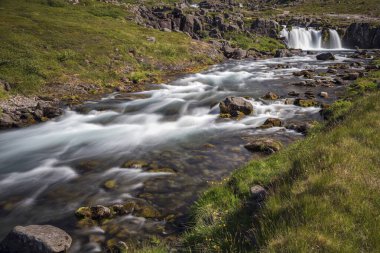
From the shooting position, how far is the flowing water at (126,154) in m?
13.8

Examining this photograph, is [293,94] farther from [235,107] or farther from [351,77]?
[351,77]

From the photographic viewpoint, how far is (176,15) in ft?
319

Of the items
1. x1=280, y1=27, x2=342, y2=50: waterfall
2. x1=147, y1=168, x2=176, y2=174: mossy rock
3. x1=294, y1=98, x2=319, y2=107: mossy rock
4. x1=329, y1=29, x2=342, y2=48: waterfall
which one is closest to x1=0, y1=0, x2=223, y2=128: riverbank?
x1=147, y1=168, x2=176, y2=174: mossy rock

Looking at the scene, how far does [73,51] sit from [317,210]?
43297mm

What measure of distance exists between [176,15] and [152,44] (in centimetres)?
4440

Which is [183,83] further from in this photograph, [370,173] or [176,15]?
[176,15]

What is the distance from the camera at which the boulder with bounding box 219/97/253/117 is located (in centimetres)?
2792

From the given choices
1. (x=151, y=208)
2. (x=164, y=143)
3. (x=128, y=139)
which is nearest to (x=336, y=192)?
(x=151, y=208)

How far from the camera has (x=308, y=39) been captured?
352 ft

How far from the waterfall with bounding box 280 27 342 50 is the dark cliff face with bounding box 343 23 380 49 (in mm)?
3121

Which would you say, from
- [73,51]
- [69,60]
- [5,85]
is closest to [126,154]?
[5,85]

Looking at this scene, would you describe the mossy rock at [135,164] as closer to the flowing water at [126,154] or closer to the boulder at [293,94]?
the flowing water at [126,154]

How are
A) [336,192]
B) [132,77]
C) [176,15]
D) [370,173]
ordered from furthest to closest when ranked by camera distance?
1. [176,15]
2. [132,77]
3. [370,173]
4. [336,192]

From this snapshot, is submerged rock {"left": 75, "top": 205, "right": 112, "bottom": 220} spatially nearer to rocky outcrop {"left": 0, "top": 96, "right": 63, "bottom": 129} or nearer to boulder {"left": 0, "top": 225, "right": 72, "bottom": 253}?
boulder {"left": 0, "top": 225, "right": 72, "bottom": 253}
